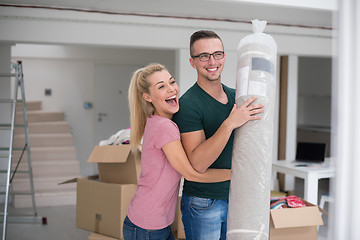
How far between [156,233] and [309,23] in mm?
4362

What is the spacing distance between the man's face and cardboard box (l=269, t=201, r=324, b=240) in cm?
136

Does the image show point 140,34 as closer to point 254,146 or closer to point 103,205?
point 103,205

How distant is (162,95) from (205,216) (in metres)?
0.55

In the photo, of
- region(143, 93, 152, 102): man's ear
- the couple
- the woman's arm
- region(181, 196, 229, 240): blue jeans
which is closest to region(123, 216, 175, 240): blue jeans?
the couple

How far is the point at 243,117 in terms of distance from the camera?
147 centimetres

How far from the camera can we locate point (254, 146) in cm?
149

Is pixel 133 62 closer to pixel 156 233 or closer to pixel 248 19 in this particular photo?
pixel 248 19

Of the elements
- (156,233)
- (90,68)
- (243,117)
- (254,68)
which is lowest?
(156,233)

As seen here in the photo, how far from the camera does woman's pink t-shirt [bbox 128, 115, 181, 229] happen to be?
1.66 meters

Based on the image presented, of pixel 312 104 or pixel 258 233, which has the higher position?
pixel 312 104

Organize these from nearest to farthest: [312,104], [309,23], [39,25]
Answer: [39,25]
[309,23]
[312,104]

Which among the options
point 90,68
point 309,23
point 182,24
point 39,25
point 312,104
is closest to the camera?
point 39,25

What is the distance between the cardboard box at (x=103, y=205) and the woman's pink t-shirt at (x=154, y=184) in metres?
1.29

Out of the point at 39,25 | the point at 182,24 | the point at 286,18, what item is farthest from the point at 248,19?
the point at 39,25
